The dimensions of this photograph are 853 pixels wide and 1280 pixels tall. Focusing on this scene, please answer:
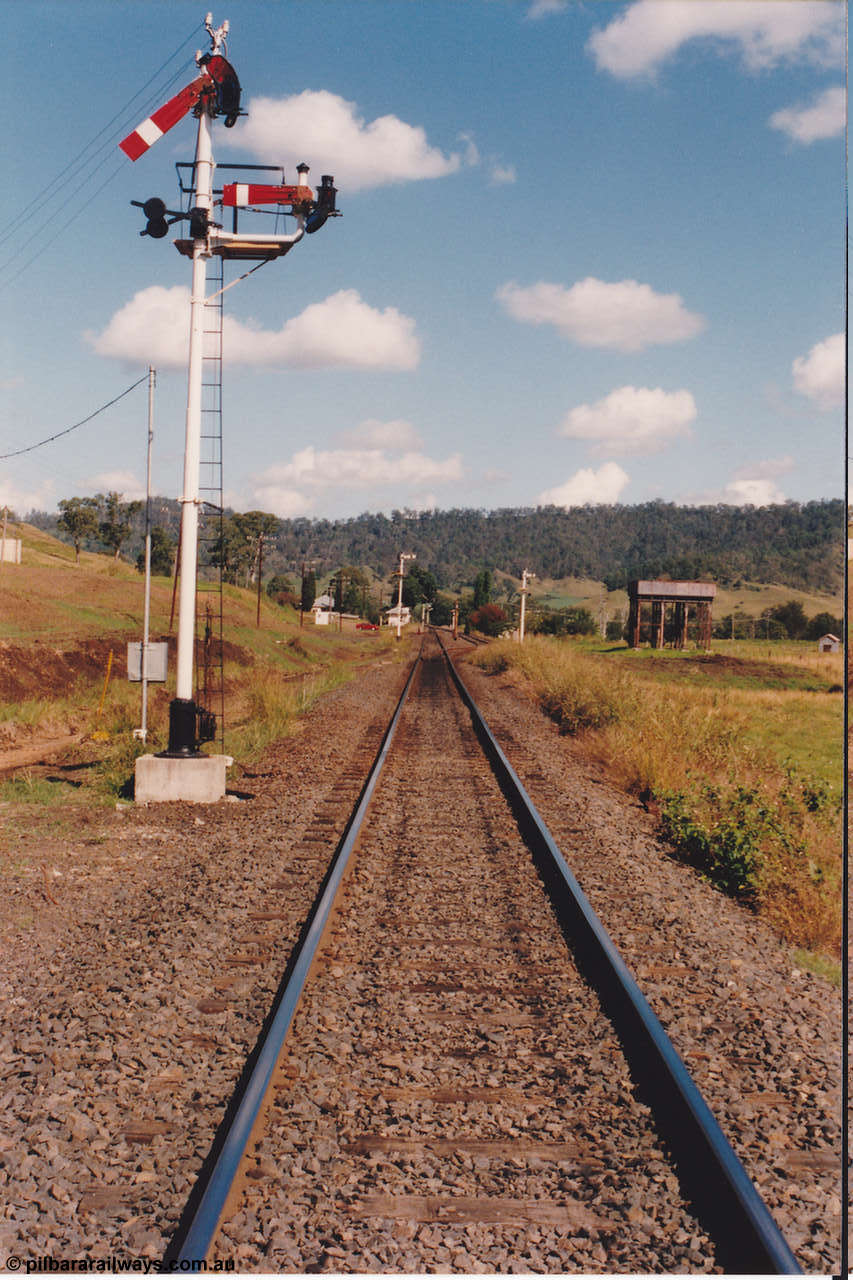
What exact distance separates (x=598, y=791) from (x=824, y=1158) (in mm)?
7405

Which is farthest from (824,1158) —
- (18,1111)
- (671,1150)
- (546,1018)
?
(18,1111)

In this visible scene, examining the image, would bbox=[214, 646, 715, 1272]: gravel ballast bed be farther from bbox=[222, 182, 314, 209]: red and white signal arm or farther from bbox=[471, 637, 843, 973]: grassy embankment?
bbox=[222, 182, 314, 209]: red and white signal arm

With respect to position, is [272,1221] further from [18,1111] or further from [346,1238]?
[18,1111]

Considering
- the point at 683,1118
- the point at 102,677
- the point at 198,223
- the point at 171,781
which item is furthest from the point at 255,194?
the point at 102,677

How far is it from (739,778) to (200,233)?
8906 mm

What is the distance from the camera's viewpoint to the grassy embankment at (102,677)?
13.3 m

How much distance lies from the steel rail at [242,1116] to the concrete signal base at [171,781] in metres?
3.81

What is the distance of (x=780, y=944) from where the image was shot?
18.6 feet

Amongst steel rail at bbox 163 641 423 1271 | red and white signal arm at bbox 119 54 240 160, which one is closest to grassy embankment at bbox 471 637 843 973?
steel rail at bbox 163 641 423 1271

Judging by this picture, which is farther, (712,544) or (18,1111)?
(712,544)

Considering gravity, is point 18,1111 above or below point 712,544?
below

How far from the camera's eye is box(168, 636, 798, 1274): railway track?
2.69 m

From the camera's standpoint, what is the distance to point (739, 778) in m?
11.3

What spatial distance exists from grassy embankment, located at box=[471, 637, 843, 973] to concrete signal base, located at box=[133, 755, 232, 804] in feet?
15.5
